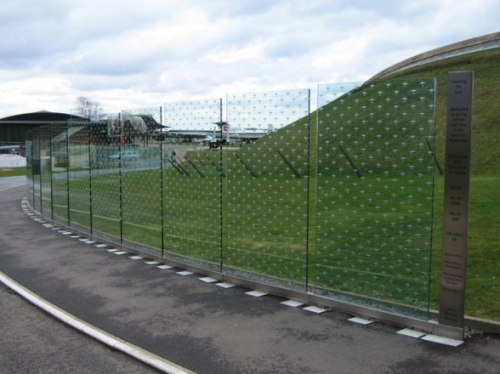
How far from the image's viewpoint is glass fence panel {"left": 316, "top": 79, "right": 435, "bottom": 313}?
602 centimetres

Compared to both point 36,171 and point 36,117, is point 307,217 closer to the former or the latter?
point 36,171

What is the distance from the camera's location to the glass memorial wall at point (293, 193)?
627 cm

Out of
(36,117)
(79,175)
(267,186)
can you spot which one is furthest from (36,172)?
(36,117)

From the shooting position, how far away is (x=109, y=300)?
23.3 ft

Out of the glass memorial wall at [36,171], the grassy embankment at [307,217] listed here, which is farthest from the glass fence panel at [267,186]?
the glass memorial wall at [36,171]

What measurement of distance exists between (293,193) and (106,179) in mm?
5697

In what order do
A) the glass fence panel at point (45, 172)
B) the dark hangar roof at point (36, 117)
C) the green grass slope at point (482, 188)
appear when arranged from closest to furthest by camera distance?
the green grass slope at point (482, 188)
the glass fence panel at point (45, 172)
the dark hangar roof at point (36, 117)

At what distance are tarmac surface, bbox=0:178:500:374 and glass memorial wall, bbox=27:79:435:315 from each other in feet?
2.31

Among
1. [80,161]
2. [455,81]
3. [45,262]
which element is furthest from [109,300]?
[80,161]

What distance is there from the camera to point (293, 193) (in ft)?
25.6

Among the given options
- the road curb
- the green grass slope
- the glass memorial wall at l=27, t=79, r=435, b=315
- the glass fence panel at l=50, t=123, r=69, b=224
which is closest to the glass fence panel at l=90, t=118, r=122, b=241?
the glass memorial wall at l=27, t=79, r=435, b=315

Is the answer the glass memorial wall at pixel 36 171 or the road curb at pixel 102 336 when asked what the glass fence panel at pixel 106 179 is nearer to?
the road curb at pixel 102 336

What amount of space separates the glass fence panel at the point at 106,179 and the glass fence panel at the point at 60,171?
1784 mm

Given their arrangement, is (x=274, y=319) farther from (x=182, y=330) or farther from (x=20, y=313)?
(x=20, y=313)
